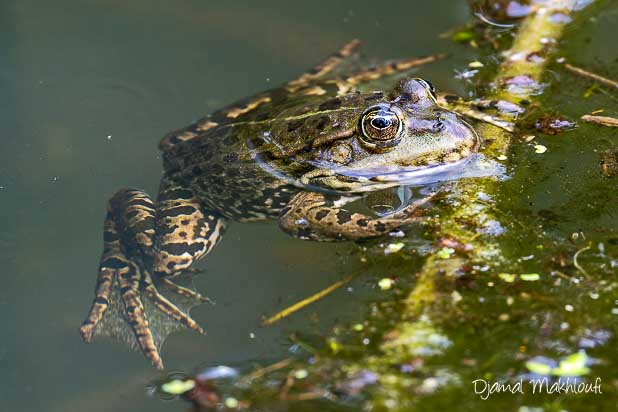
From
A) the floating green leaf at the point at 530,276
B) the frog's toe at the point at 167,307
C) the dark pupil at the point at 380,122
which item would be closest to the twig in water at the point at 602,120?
the dark pupil at the point at 380,122

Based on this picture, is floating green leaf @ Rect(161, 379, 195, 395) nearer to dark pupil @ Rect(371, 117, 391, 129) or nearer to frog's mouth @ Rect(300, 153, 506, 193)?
frog's mouth @ Rect(300, 153, 506, 193)

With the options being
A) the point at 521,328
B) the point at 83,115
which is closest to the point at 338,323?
the point at 521,328

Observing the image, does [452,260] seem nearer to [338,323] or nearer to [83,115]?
[338,323]

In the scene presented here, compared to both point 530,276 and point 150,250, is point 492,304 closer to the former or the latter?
point 530,276

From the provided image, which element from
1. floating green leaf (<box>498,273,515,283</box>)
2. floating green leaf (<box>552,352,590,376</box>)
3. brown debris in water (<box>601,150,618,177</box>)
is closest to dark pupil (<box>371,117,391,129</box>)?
floating green leaf (<box>498,273,515,283</box>)

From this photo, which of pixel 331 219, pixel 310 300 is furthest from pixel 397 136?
pixel 310 300

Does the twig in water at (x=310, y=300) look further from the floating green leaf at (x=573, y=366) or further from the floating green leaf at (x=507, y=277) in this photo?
the floating green leaf at (x=573, y=366)
